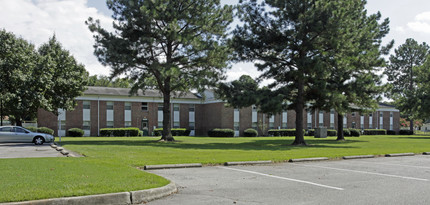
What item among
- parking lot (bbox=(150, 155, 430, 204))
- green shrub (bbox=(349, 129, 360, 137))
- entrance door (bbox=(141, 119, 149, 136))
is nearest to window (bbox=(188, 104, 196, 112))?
entrance door (bbox=(141, 119, 149, 136))

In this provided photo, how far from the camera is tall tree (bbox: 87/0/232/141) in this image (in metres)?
27.6

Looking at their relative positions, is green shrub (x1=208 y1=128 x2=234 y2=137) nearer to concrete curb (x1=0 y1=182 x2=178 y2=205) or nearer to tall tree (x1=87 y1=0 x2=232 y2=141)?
tall tree (x1=87 y1=0 x2=232 y2=141)

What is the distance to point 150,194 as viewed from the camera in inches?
290

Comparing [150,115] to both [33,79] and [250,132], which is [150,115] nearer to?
[250,132]

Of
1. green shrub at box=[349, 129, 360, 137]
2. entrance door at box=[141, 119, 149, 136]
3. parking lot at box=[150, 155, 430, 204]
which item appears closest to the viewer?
parking lot at box=[150, 155, 430, 204]

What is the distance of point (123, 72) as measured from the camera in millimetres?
30156

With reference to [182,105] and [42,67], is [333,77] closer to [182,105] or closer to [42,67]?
[42,67]

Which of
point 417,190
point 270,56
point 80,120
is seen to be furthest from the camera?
point 80,120

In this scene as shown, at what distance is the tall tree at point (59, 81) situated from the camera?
3403cm

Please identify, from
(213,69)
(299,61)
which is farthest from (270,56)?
(213,69)

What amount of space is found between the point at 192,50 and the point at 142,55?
12.8ft

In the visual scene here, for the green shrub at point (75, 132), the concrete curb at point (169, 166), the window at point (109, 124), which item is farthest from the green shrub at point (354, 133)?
the concrete curb at point (169, 166)

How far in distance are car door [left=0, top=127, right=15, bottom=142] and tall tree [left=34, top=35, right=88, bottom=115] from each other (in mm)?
7031

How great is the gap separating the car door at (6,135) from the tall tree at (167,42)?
7.90m
